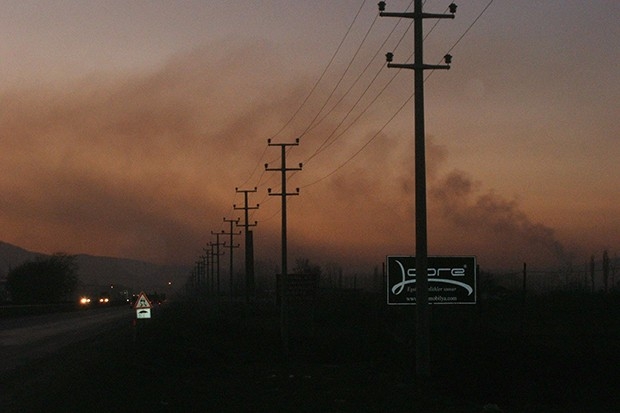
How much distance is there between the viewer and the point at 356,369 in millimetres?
27844

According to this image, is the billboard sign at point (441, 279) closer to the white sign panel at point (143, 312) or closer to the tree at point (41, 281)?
the white sign panel at point (143, 312)

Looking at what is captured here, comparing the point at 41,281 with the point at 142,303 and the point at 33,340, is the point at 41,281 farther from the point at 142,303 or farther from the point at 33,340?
the point at 142,303

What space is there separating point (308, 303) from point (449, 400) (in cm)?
2591

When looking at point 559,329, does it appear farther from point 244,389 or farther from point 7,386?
point 7,386

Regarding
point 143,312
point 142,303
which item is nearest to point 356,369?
point 143,312

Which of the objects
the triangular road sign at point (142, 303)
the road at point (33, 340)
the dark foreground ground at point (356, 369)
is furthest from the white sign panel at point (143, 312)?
the road at point (33, 340)

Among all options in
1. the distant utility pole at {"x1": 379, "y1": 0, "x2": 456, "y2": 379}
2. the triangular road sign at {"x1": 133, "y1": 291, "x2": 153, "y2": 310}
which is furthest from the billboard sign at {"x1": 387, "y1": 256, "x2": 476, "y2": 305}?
the distant utility pole at {"x1": 379, "y1": 0, "x2": 456, "y2": 379}

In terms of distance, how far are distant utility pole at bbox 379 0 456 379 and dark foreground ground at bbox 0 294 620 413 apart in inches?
37.2

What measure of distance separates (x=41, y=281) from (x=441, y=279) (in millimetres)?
129580

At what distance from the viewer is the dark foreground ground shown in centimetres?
2042

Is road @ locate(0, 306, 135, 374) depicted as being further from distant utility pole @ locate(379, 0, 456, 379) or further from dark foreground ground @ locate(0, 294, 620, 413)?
distant utility pole @ locate(379, 0, 456, 379)

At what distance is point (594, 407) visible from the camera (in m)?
19.6

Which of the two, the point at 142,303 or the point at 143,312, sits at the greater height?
the point at 142,303

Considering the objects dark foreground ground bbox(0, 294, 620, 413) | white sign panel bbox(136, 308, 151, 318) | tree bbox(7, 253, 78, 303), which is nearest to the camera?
dark foreground ground bbox(0, 294, 620, 413)
